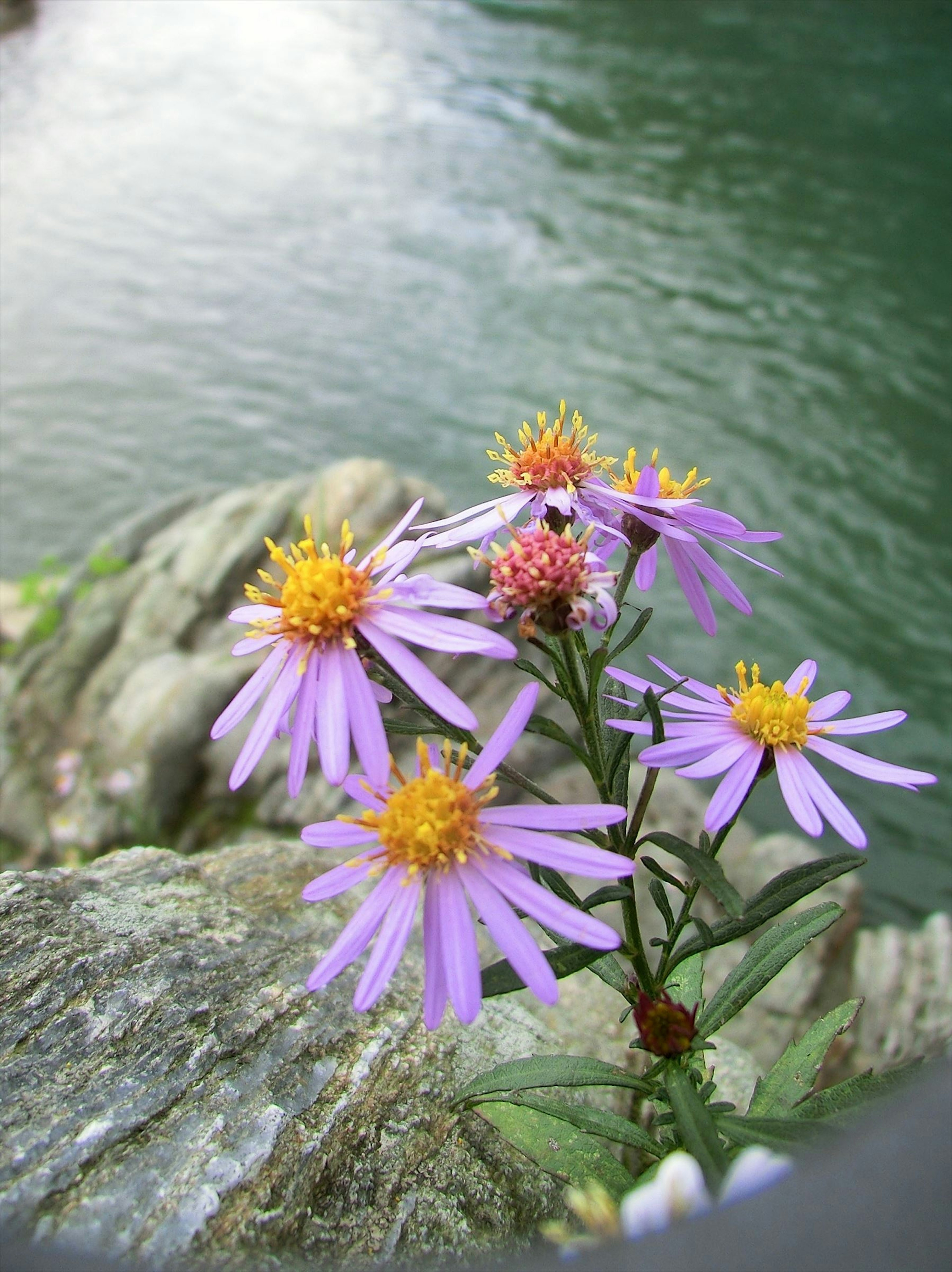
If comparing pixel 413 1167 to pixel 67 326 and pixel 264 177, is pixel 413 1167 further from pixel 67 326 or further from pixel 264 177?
pixel 264 177

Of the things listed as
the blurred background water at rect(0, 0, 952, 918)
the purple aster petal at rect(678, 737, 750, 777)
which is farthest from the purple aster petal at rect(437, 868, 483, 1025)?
the blurred background water at rect(0, 0, 952, 918)

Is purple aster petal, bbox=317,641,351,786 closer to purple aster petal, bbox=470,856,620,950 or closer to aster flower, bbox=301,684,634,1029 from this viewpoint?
aster flower, bbox=301,684,634,1029

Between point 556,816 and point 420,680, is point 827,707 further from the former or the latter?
point 420,680

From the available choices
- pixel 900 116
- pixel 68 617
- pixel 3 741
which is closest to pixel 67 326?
pixel 68 617

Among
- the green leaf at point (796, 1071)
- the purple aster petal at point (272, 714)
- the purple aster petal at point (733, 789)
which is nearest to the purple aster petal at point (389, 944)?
the purple aster petal at point (272, 714)

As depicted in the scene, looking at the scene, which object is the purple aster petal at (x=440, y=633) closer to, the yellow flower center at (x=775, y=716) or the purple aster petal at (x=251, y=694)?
the purple aster petal at (x=251, y=694)
